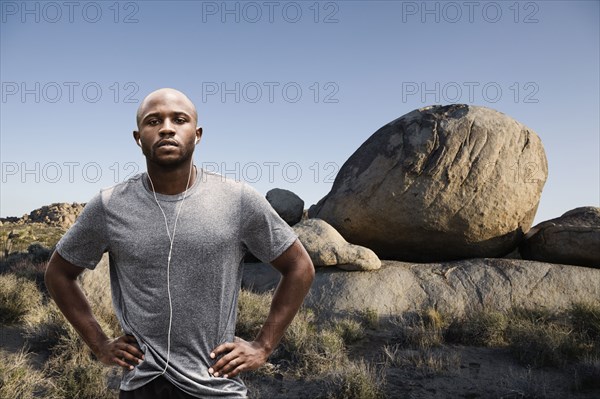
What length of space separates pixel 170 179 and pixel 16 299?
7389 millimetres

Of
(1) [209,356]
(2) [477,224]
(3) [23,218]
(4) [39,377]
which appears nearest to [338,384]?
(4) [39,377]

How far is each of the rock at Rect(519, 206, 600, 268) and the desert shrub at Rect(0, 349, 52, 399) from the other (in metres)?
8.74

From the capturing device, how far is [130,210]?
231 centimetres

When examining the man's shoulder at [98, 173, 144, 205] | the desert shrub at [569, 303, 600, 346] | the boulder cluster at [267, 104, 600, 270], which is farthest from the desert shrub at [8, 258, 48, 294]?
the desert shrub at [569, 303, 600, 346]

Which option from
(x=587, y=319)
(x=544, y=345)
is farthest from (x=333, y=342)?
(x=587, y=319)

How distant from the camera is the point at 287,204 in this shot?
1155 centimetres

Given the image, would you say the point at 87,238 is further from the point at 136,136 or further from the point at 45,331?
the point at 45,331

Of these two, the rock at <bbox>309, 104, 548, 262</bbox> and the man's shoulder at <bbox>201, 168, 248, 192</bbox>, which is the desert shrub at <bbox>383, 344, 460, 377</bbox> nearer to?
the rock at <bbox>309, 104, 548, 262</bbox>

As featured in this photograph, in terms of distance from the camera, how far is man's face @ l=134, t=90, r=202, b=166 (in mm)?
Result: 2268

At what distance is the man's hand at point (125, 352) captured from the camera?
7.32ft

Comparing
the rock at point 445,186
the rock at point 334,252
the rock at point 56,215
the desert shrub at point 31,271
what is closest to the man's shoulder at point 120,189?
the rock at point 334,252

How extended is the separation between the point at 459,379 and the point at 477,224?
155 inches

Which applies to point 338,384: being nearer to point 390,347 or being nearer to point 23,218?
point 390,347

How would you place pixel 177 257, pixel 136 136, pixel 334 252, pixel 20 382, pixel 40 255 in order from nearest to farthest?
pixel 177 257, pixel 136 136, pixel 20 382, pixel 334 252, pixel 40 255
